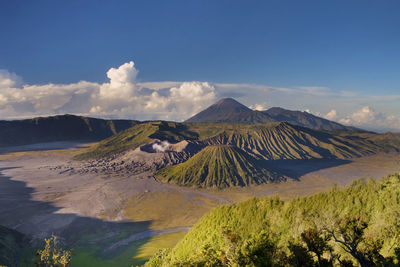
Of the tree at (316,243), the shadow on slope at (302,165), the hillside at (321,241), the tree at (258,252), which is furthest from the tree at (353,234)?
the shadow on slope at (302,165)

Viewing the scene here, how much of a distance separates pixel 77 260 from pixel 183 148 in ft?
373

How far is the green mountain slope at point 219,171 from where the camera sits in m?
115

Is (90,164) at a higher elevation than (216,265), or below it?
below

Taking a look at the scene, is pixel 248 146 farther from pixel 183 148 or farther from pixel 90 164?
pixel 90 164

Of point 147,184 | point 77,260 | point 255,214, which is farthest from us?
point 147,184

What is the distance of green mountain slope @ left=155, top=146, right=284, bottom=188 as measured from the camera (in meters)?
115

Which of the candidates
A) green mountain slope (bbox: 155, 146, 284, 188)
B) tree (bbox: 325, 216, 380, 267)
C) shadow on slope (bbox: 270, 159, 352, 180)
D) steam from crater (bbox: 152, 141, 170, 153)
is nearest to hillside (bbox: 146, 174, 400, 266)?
tree (bbox: 325, 216, 380, 267)

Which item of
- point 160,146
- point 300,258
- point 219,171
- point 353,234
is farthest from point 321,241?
point 160,146

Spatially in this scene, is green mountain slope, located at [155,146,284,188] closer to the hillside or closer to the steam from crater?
the steam from crater

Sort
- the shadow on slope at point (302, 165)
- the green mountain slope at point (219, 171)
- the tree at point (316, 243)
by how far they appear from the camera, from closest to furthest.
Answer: the tree at point (316, 243)
the green mountain slope at point (219, 171)
the shadow on slope at point (302, 165)

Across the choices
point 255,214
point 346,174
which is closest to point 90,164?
point 255,214

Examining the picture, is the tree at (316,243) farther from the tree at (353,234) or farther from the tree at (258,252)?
the tree at (258,252)

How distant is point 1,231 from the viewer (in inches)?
2021

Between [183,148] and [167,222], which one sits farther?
[183,148]
